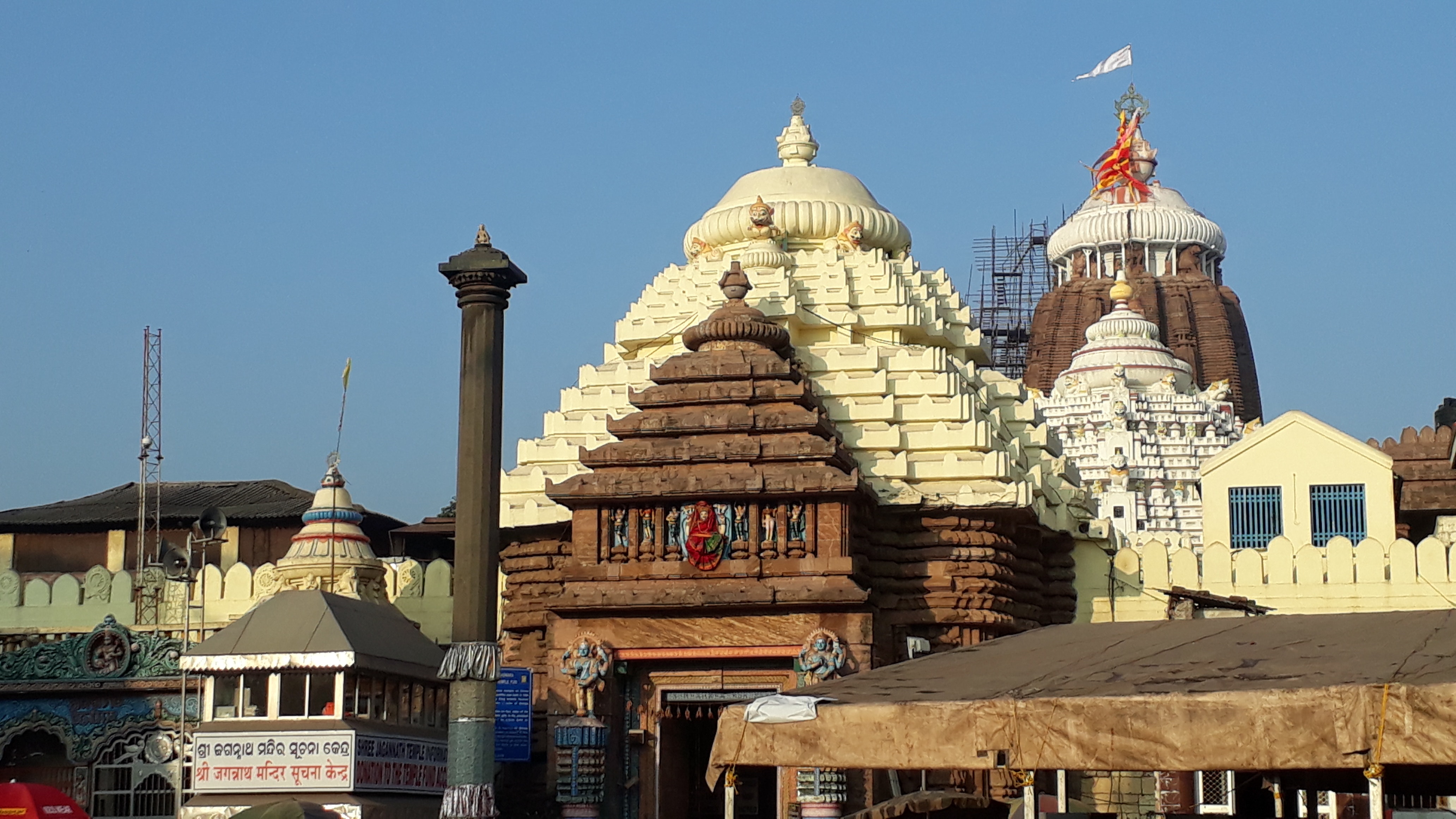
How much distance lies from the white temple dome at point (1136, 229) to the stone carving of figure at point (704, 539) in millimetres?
70576

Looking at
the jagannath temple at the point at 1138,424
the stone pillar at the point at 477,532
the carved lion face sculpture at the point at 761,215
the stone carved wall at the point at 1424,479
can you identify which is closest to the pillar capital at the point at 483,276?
the stone pillar at the point at 477,532

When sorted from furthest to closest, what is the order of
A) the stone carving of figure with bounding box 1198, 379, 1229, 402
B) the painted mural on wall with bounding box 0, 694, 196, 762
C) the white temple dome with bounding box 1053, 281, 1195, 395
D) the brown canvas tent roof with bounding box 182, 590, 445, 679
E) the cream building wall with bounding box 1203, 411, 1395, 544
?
the white temple dome with bounding box 1053, 281, 1195, 395 < the stone carving of figure with bounding box 1198, 379, 1229, 402 < the cream building wall with bounding box 1203, 411, 1395, 544 < the painted mural on wall with bounding box 0, 694, 196, 762 < the brown canvas tent roof with bounding box 182, 590, 445, 679

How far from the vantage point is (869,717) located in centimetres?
1539

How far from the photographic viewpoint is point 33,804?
23594 millimetres

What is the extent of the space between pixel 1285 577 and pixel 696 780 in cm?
1035

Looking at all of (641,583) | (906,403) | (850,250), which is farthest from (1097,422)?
(641,583)

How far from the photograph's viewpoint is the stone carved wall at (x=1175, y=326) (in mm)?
92750

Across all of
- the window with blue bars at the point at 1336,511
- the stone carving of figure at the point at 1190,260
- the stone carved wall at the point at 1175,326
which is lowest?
the window with blue bars at the point at 1336,511

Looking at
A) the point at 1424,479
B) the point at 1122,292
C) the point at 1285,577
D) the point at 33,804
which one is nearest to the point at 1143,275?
the point at 1122,292

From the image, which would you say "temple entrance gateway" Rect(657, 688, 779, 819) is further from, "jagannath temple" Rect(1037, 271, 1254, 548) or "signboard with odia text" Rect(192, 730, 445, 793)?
"jagannath temple" Rect(1037, 271, 1254, 548)

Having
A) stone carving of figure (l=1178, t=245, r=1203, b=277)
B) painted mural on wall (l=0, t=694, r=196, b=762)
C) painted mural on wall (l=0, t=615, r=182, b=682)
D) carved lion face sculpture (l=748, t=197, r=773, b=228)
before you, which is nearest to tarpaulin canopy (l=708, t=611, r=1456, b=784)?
painted mural on wall (l=0, t=694, r=196, b=762)

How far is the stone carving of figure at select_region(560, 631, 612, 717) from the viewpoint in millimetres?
30656

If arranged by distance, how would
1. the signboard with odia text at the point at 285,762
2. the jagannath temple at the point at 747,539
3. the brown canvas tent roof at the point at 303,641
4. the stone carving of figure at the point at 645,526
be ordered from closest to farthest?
the signboard with odia text at the point at 285,762, the brown canvas tent roof at the point at 303,641, the jagannath temple at the point at 747,539, the stone carving of figure at the point at 645,526

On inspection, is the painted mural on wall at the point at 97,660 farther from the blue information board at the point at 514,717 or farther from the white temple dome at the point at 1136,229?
the white temple dome at the point at 1136,229
